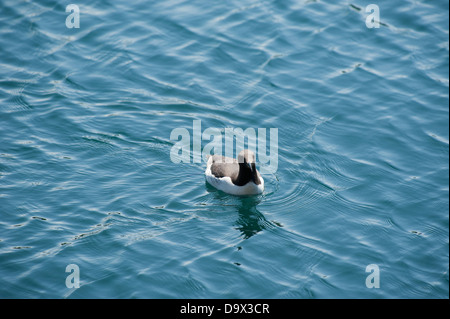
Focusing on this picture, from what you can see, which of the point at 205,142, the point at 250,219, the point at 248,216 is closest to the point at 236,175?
the point at 248,216

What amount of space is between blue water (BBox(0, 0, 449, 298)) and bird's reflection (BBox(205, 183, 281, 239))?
40 millimetres

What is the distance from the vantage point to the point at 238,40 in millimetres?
18359

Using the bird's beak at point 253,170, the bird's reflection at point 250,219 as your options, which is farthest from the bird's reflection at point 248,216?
the bird's beak at point 253,170

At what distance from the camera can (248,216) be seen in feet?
43.3

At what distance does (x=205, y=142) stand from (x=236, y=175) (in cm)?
157

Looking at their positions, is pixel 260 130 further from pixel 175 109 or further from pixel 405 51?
pixel 405 51

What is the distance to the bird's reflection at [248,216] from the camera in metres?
12.7

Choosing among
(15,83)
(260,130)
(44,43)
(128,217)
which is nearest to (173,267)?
(128,217)

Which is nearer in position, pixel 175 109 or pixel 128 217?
pixel 128 217

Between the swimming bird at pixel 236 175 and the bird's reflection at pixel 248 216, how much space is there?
120 millimetres

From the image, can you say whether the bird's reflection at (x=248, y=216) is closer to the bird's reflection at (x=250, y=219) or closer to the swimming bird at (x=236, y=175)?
the bird's reflection at (x=250, y=219)

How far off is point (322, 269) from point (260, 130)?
4.66m

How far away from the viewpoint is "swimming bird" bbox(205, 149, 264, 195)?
44.1 ft

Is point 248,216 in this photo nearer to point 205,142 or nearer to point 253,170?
point 253,170
